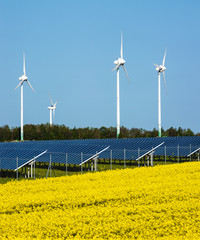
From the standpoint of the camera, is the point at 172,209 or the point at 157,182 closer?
the point at 172,209

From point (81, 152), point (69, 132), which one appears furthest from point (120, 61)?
point (69, 132)

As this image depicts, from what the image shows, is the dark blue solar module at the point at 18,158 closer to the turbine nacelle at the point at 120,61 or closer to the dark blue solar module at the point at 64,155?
the dark blue solar module at the point at 64,155

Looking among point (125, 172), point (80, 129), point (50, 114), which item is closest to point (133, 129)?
point (80, 129)

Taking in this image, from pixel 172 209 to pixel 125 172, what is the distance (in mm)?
17621

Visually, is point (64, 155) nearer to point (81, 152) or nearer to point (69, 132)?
point (81, 152)

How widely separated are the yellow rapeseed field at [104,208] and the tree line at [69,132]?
78321mm

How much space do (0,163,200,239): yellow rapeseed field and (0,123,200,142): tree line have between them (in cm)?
7832

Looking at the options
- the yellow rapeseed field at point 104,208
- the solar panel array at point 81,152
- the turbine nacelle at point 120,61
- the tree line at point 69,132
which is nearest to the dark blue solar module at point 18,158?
the solar panel array at point 81,152

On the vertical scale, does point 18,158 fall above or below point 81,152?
below

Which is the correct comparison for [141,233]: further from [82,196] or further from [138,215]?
[82,196]

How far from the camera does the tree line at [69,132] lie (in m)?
115

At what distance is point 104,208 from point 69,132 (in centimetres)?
9550

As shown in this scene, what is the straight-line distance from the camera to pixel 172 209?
2339cm

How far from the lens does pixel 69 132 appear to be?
389 feet
